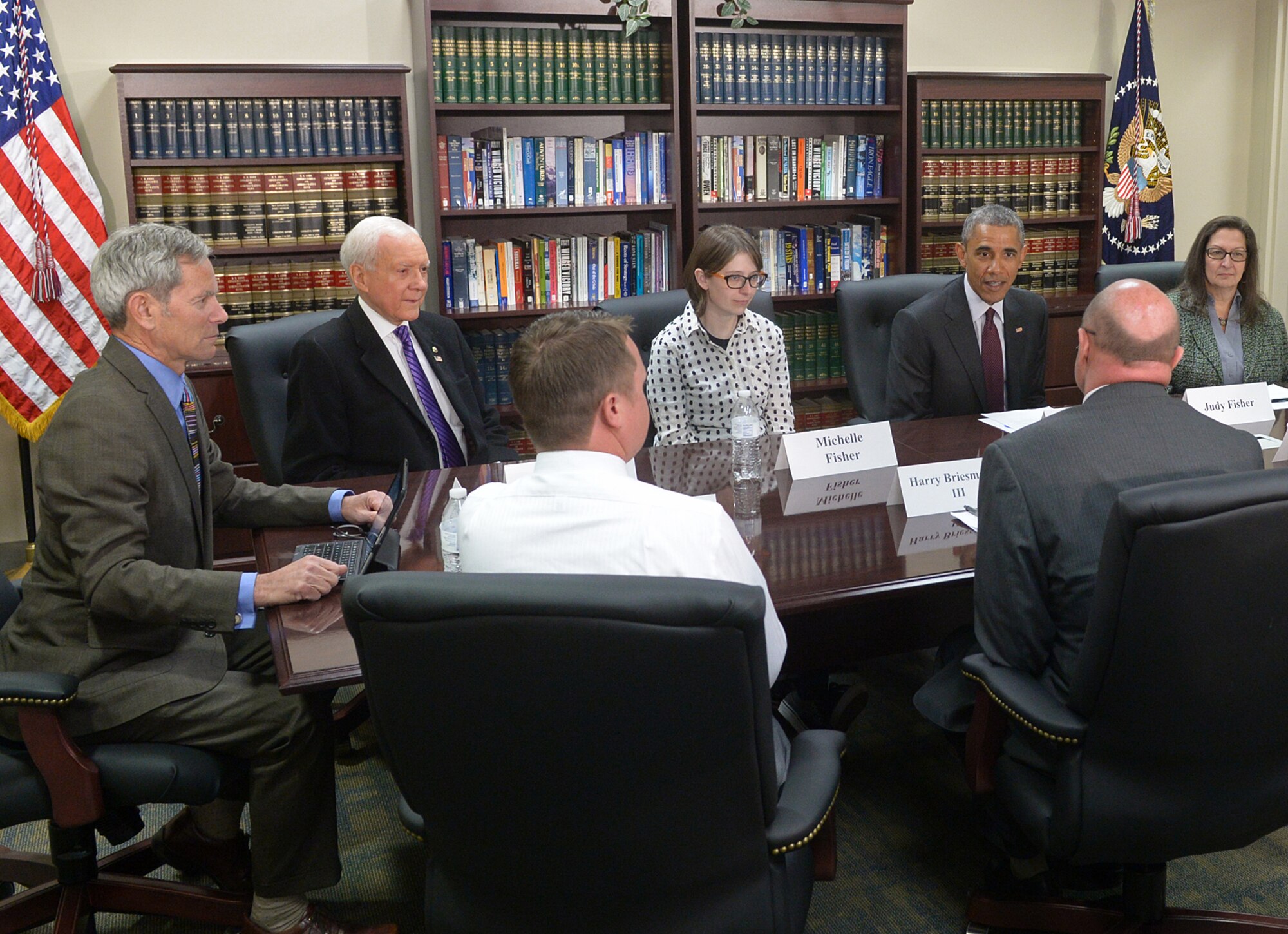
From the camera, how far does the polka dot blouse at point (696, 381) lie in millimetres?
3131

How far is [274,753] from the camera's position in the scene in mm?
1876

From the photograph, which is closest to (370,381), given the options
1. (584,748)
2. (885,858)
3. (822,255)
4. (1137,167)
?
(885,858)

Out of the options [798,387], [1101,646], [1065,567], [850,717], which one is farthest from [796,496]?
[798,387]

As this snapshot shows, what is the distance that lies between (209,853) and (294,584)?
60cm

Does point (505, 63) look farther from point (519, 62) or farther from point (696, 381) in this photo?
point (696, 381)

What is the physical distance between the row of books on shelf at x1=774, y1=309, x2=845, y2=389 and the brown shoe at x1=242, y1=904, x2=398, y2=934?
318 centimetres

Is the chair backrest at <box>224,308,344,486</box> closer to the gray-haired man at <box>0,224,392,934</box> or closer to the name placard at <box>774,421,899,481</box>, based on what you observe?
the gray-haired man at <box>0,224,392,934</box>

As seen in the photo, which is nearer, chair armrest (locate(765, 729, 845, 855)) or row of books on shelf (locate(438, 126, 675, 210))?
chair armrest (locate(765, 729, 845, 855))

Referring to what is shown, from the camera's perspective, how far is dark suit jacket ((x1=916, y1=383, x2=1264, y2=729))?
5.52ft

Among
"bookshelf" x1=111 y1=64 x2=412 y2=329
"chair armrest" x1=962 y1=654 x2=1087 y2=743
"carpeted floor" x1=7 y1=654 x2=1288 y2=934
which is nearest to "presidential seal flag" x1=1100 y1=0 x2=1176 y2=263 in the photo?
"bookshelf" x1=111 y1=64 x2=412 y2=329

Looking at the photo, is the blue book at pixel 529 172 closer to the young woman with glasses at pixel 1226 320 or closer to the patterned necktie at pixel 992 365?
the patterned necktie at pixel 992 365

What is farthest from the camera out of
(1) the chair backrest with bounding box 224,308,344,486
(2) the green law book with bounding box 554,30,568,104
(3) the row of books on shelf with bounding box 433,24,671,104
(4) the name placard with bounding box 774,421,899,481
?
(2) the green law book with bounding box 554,30,568,104

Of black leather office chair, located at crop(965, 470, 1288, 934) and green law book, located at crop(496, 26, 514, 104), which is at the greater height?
green law book, located at crop(496, 26, 514, 104)

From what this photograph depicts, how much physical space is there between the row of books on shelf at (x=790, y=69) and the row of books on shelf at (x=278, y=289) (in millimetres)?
1593
